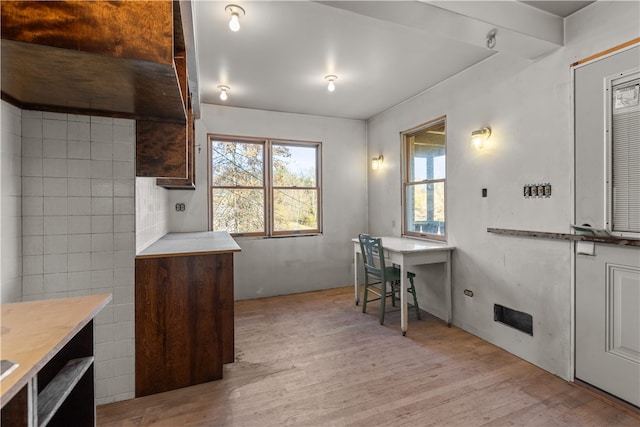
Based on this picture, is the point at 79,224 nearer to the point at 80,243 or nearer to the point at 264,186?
the point at 80,243

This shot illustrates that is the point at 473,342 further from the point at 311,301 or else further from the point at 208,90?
the point at 208,90

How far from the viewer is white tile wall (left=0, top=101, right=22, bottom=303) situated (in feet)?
5.08

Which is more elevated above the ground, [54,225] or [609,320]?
[54,225]

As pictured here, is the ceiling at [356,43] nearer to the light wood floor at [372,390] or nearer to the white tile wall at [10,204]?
the white tile wall at [10,204]

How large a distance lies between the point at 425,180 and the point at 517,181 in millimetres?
1228

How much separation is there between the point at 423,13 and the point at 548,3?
3.37 ft

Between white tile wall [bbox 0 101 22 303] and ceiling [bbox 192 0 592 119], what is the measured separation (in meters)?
1.19

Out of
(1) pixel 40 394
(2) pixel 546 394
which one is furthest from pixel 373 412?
(1) pixel 40 394

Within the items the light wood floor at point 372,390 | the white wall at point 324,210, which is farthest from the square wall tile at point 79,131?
the white wall at point 324,210

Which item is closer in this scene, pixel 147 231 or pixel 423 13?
pixel 423 13

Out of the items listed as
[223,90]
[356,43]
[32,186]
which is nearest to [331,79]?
[356,43]

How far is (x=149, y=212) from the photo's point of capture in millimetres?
2639

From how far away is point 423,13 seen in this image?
181 cm

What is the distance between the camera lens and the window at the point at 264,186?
166 inches
